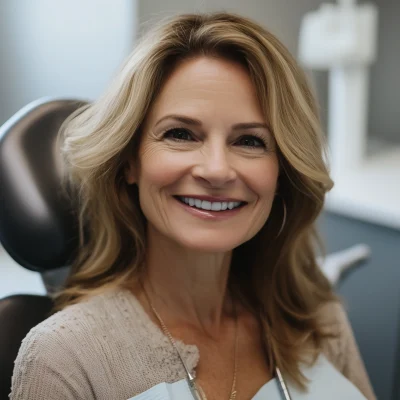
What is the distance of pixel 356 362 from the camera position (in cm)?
119

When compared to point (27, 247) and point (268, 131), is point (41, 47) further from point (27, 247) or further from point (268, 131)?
point (268, 131)

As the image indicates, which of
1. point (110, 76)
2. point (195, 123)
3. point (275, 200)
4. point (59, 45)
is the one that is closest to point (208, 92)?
point (195, 123)

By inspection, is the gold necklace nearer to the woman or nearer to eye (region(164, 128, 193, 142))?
the woman

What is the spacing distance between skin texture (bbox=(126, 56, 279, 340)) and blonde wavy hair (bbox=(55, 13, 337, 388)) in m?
0.03

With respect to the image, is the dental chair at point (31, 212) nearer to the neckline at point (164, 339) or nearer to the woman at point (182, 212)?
the woman at point (182, 212)

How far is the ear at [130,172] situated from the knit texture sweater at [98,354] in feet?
0.64

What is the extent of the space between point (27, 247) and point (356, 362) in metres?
0.71

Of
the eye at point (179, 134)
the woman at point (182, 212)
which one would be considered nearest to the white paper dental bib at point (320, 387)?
the woman at point (182, 212)

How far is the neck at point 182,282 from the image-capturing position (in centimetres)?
101

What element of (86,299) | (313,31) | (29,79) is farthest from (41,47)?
(86,299)

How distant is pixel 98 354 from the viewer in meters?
0.89

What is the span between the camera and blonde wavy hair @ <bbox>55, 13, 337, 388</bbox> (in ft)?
3.04

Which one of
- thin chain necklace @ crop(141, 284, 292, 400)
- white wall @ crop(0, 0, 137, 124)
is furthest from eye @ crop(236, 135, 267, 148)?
white wall @ crop(0, 0, 137, 124)

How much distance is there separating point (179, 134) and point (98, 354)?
37 centimetres
